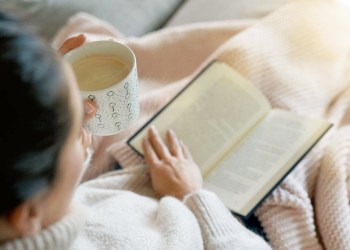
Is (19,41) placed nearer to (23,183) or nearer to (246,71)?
(23,183)

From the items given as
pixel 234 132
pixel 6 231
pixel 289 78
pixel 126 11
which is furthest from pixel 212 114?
pixel 6 231

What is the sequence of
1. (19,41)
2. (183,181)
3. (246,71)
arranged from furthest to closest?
1. (246,71)
2. (183,181)
3. (19,41)

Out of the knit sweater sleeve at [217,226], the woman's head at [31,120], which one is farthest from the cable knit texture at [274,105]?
the woman's head at [31,120]

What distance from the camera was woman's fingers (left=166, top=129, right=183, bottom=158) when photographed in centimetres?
101

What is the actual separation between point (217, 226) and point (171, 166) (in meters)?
0.15

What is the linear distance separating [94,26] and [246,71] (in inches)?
15.7

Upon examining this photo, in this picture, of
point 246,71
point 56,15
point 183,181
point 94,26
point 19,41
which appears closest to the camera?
point 19,41

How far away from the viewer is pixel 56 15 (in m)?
1.41

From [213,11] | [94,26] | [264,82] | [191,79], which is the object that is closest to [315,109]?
[264,82]

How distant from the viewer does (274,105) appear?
109 cm

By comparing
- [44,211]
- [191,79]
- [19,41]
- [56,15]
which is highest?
[19,41]

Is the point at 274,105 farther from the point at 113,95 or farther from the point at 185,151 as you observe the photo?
the point at 113,95

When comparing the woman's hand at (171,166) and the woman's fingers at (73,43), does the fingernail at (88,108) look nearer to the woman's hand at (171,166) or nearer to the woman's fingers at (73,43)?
the woman's fingers at (73,43)

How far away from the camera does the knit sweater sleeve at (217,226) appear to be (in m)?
0.86
